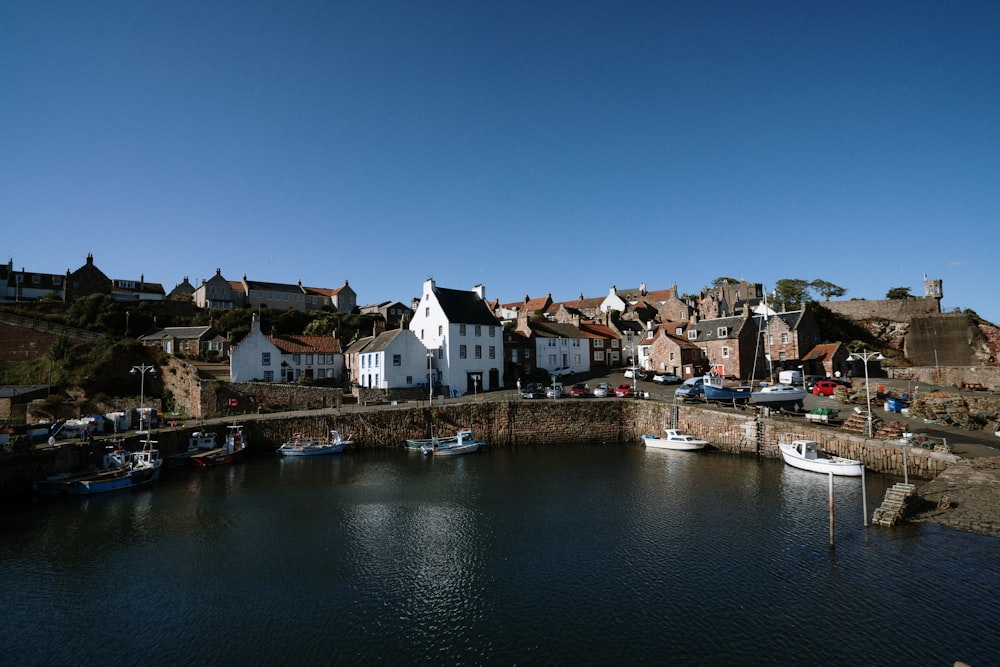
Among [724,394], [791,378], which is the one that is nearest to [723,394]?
[724,394]

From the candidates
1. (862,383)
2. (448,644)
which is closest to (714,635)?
(448,644)

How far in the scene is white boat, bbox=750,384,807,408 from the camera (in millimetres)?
Result: 42625

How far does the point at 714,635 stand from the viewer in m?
14.6

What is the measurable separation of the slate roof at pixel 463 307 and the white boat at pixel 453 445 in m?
17.0

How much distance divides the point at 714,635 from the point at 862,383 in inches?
1853

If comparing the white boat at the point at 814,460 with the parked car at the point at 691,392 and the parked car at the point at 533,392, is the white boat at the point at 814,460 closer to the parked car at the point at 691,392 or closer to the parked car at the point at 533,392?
the parked car at the point at 691,392

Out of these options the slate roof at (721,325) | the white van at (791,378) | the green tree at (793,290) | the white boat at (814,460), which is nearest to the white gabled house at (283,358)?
the slate roof at (721,325)

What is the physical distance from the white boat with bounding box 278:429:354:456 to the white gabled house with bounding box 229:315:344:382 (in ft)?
44.7

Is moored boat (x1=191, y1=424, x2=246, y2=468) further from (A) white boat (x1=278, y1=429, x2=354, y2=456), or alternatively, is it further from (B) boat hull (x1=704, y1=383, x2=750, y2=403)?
(B) boat hull (x1=704, y1=383, x2=750, y2=403)

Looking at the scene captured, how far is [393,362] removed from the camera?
177 ft

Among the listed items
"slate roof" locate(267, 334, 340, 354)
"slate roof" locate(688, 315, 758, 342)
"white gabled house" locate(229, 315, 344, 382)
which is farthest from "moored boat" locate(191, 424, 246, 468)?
"slate roof" locate(688, 315, 758, 342)

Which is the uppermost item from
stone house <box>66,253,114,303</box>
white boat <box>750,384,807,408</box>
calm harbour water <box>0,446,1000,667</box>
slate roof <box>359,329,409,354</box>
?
stone house <box>66,253,114,303</box>

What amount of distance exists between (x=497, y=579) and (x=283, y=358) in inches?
1760

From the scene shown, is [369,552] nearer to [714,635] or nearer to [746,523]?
[714,635]
